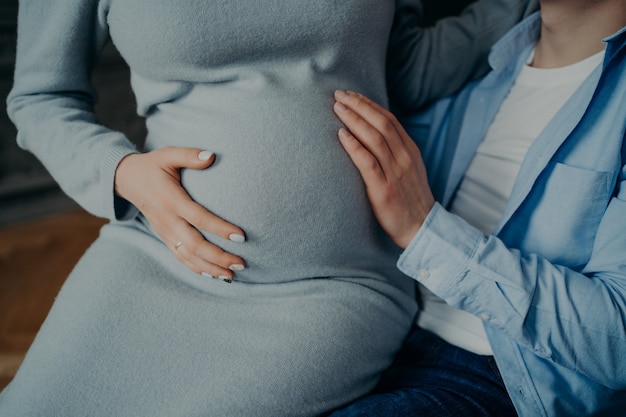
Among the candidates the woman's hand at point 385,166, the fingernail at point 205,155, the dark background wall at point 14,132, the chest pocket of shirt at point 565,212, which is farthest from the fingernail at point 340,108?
the dark background wall at point 14,132

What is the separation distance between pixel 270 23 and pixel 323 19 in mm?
76

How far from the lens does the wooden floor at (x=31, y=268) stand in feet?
4.35

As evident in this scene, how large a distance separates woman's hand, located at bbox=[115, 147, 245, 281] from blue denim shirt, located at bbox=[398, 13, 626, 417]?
0.85 feet

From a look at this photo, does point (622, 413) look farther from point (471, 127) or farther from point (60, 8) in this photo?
point (60, 8)

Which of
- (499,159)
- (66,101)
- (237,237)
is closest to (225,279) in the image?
(237,237)

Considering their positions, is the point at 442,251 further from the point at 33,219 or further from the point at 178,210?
the point at 33,219

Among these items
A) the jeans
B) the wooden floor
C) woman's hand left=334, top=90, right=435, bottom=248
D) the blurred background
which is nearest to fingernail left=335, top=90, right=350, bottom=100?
woman's hand left=334, top=90, right=435, bottom=248

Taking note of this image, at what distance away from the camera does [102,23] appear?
0.74m

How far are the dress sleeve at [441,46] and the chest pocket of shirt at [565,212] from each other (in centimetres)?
30

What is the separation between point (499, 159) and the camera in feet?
2.75

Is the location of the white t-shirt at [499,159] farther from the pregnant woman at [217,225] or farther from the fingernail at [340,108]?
the fingernail at [340,108]

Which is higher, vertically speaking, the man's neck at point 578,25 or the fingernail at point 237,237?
the man's neck at point 578,25

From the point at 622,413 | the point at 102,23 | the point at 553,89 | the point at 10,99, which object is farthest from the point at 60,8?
the point at 622,413

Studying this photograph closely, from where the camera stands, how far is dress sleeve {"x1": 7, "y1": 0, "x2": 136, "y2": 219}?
71 centimetres
